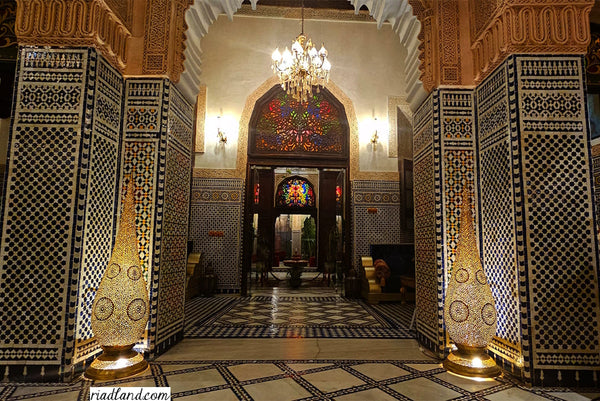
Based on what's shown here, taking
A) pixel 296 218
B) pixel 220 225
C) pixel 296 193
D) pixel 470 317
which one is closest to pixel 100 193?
pixel 470 317

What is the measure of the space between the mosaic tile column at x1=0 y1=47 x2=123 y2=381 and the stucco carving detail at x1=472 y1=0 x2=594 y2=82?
276 centimetres

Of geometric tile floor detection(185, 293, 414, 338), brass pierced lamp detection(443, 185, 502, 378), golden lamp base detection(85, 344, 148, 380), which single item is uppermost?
brass pierced lamp detection(443, 185, 502, 378)

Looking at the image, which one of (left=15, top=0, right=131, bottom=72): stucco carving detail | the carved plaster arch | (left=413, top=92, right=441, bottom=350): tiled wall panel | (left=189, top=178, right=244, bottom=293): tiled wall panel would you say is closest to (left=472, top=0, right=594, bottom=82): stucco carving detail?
(left=413, top=92, right=441, bottom=350): tiled wall panel

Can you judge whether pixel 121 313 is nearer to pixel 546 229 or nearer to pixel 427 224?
pixel 427 224

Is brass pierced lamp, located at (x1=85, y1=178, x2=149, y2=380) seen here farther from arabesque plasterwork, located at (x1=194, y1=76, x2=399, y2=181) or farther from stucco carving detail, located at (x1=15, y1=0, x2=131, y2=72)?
arabesque plasterwork, located at (x1=194, y1=76, x2=399, y2=181)

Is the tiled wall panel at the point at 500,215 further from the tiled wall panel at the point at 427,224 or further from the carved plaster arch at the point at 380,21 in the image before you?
the carved plaster arch at the point at 380,21

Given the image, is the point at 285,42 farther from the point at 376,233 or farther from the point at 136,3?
the point at 136,3

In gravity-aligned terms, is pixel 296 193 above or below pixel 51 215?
above

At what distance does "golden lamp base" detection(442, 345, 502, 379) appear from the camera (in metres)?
2.24

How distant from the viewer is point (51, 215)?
2.29 meters

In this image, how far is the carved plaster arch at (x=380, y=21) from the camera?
10.4 feet

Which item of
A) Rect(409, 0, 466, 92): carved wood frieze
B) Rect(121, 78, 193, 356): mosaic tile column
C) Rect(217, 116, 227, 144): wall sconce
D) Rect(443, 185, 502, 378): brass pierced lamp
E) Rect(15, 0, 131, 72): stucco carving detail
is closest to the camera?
Rect(443, 185, 502, 378): brass pierced lamp

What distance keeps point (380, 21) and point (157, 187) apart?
2.67 meters

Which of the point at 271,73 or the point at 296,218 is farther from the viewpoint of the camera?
the point at 296,218
